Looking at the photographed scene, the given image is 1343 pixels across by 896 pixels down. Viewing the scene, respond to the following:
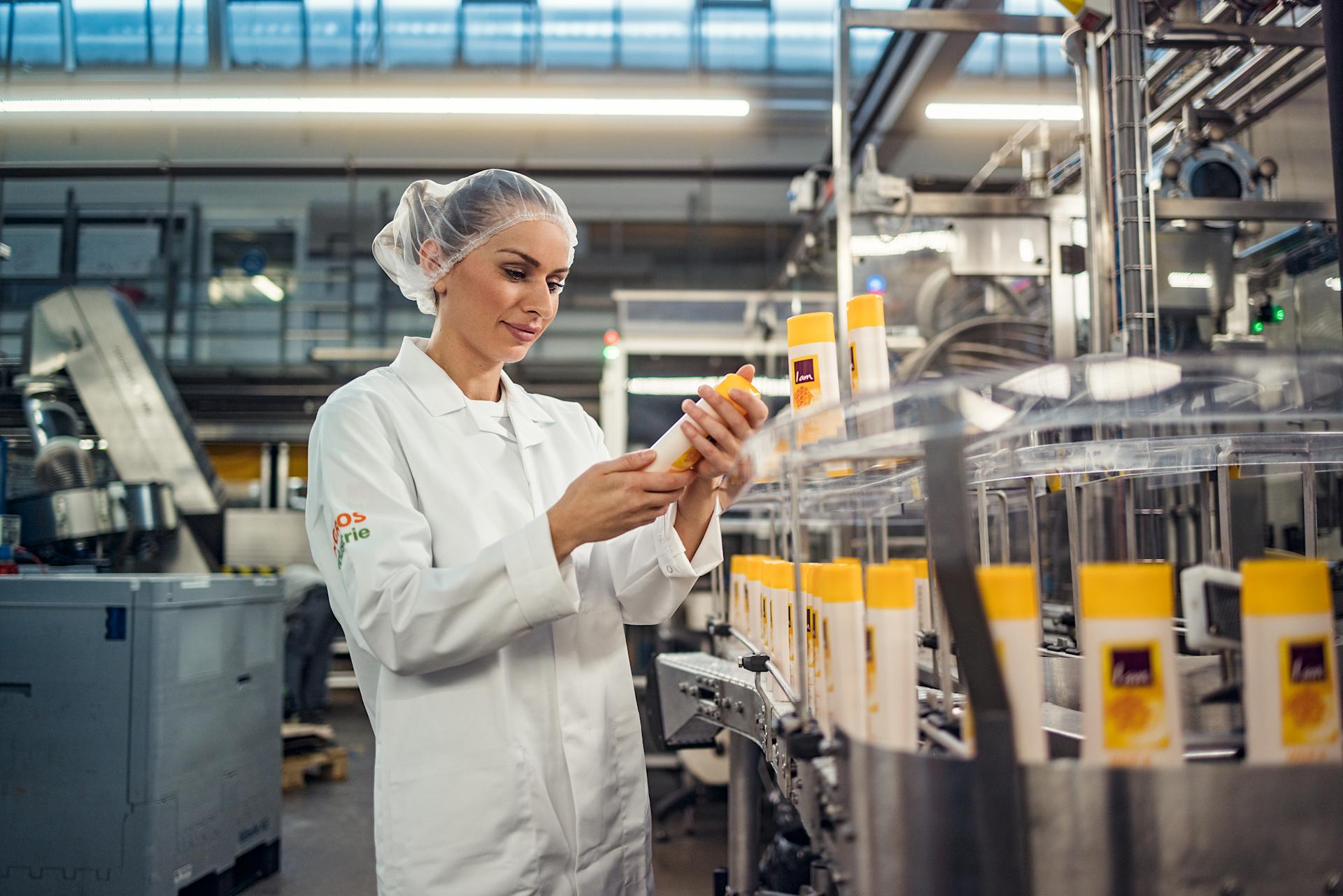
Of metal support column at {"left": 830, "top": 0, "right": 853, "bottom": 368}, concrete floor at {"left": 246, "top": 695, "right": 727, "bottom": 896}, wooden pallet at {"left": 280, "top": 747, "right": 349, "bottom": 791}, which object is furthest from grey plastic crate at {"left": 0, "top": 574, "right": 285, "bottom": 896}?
metal support column at {"left": 830, "top": 0, "right": 853, "bottom": 368}

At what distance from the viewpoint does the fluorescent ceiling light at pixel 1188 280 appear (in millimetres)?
3256

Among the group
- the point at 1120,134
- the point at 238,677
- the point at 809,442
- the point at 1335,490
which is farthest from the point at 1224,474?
the point at 238,677

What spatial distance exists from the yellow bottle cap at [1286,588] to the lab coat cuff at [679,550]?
2.21 ft

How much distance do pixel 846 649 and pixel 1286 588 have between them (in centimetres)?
36

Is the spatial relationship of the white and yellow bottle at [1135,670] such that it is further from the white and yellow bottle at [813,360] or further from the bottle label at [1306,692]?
the white and yellow bottle at [813,360]

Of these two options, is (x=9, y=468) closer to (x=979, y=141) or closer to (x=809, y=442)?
(x=809, y=442)

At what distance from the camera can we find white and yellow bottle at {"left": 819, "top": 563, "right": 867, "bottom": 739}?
84 cm

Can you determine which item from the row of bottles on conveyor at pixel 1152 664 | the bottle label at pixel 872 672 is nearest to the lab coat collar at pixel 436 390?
the bottle label at pixel 872 672

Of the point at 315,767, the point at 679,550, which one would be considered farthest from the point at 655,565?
the point at 315,767

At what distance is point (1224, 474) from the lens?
1465mm

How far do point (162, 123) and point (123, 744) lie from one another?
657 centimetres

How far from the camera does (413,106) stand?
16.0 ft

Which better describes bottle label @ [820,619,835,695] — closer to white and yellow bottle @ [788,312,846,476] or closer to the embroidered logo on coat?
white and yellow bottle @ [788,312,846,476]

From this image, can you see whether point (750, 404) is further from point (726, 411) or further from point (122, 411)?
point (122, 411)
